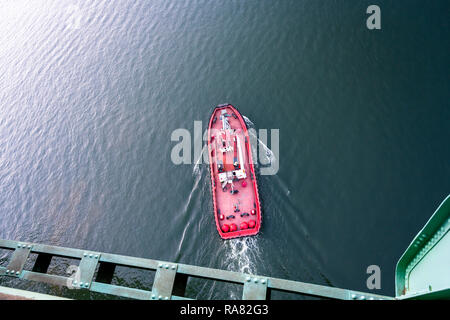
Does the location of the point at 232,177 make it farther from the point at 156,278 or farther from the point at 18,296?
the point at 18,296

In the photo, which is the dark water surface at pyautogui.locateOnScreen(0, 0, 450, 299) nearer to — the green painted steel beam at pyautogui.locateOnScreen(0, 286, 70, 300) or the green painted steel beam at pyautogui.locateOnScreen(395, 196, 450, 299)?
the green painted steel beam at pyautogui.locateOnScreen(395, 196, 450, 299)

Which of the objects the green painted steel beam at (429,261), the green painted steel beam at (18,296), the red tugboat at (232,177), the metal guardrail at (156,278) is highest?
the red tugboat at (232,177)

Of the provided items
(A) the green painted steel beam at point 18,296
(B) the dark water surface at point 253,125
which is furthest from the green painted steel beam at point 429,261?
(B) the dark water surface at point 253,125

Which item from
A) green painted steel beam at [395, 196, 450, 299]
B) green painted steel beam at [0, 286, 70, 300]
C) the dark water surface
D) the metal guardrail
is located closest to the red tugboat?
the dark water surface

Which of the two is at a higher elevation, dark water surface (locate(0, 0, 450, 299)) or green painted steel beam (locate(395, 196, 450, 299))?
dark water surface (locate(0, 0, 450, 299))

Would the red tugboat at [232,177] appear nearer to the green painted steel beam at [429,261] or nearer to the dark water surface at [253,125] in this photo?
the dark water surface at [253,125]

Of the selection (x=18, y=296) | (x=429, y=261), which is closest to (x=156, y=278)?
(x=18, y=296)
